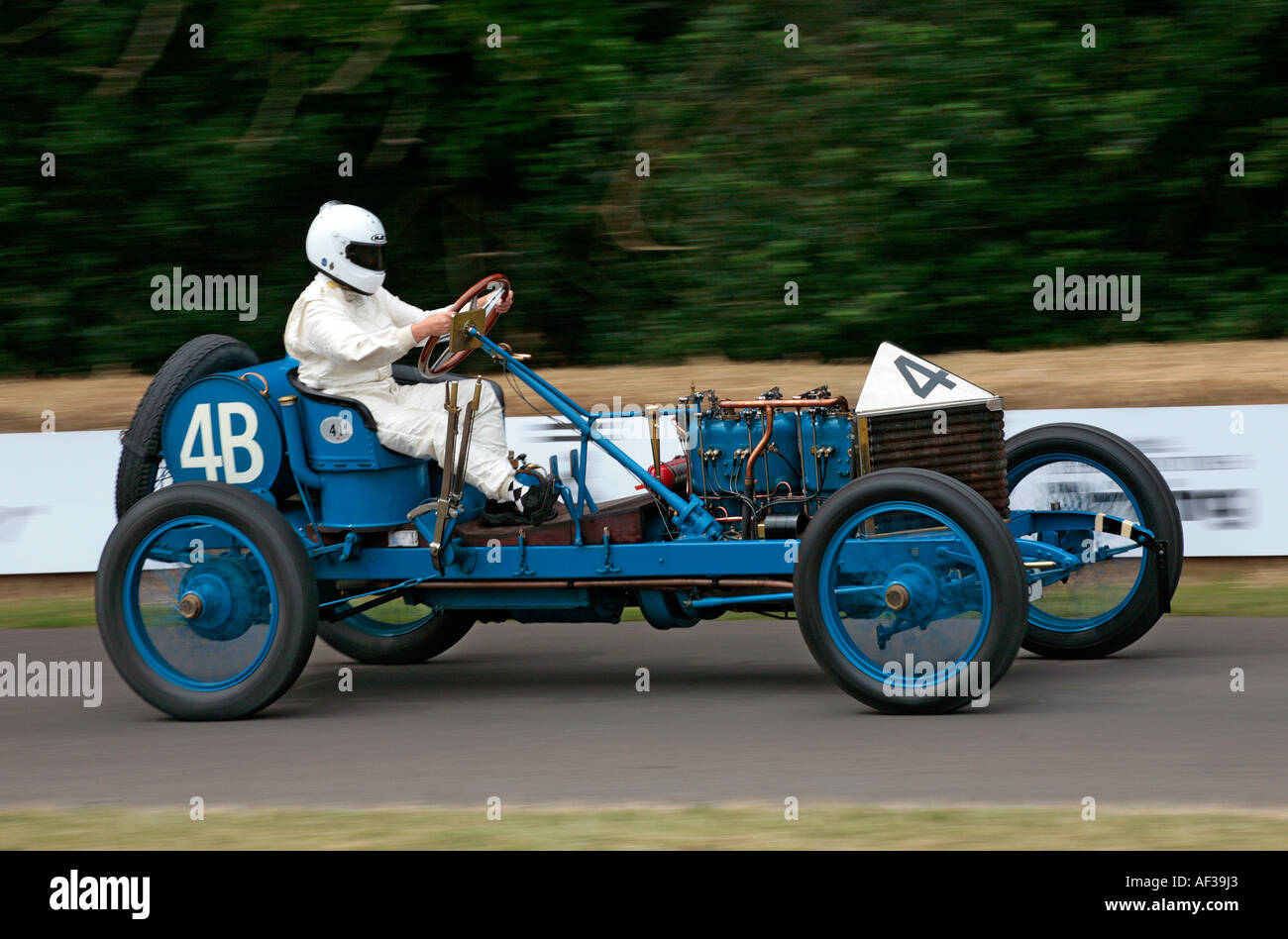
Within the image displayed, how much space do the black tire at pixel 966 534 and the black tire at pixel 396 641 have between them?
2240 mm

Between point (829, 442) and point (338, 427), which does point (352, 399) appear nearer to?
point (338, 427)

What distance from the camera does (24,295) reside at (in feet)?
51.7

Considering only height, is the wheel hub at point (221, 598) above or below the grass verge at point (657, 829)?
above

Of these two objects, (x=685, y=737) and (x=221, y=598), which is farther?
(x=221, y=598)

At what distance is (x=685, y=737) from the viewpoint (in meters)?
6.08

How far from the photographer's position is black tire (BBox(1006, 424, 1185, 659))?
23.3 feet

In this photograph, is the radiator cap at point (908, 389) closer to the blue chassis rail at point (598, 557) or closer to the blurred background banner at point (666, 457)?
the blue chassis rail at point (598, 557)

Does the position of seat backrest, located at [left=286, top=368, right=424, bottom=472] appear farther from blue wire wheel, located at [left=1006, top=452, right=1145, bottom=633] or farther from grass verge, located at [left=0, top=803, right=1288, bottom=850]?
blue wire wheel, located at [left=1006, top=452, right=1145, bottom=633]

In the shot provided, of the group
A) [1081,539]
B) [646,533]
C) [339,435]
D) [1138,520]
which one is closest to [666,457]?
[646,533]

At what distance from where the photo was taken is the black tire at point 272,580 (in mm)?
6488

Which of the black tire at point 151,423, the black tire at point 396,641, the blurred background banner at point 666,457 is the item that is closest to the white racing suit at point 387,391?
the black tire at point 151,423

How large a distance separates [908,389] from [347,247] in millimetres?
2382

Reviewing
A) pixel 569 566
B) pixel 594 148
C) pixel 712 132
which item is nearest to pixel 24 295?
pixel 594 148

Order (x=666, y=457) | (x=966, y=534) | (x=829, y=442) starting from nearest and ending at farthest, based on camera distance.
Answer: (x=966, y=534), (x=829, y=442), (x=666, y=457)
